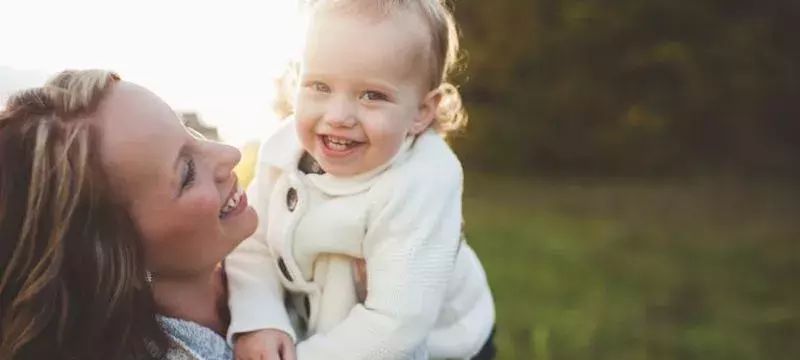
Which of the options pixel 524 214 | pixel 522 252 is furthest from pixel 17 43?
pixel 524 214

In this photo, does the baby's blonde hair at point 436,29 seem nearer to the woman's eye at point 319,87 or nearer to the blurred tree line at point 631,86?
the woman's eye at point 319,87

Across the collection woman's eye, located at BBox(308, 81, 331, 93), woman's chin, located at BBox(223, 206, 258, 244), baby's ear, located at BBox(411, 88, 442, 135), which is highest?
woman's eye, located at BBox(308, 81, 331, 93)

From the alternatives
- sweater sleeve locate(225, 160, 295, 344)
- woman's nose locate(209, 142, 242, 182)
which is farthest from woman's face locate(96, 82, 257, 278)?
sweater sleeve locate(225, 160, 295, 344)

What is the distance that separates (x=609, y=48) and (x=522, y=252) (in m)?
2.02

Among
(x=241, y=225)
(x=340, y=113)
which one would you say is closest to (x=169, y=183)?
(x=241, y=225)

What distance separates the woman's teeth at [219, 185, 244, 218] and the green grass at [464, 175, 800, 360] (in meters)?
2.86

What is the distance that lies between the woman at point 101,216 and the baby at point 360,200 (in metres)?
0.22

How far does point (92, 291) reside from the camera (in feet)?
7.99

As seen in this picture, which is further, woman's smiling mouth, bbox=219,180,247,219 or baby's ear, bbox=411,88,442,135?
baby's ear, bbox=411,88,442,135

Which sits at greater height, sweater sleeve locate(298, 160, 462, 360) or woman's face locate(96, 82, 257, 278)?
woman's face locate(96, 82, 257, 278)

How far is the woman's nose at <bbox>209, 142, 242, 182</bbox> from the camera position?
8.52 feet

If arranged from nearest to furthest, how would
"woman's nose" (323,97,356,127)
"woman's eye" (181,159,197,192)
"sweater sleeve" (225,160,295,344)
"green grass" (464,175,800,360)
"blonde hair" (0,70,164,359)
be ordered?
"blonde hair" (0,70,164,359)
"woman's eye" (181,159,197,192)
"woman's nose" (323,97,356,127)
"sweater sleeve" (225,160,295,344)
"green grass" (464,175,800,360)

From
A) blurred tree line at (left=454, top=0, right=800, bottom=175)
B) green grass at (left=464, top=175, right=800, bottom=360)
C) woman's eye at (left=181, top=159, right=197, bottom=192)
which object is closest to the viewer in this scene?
woman's eye at (left=181, top=159, right=197, bottom=192)

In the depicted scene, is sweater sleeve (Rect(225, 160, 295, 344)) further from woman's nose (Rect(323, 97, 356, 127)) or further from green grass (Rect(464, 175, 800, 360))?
green grass (Rect(464, 175, 800, 360))
